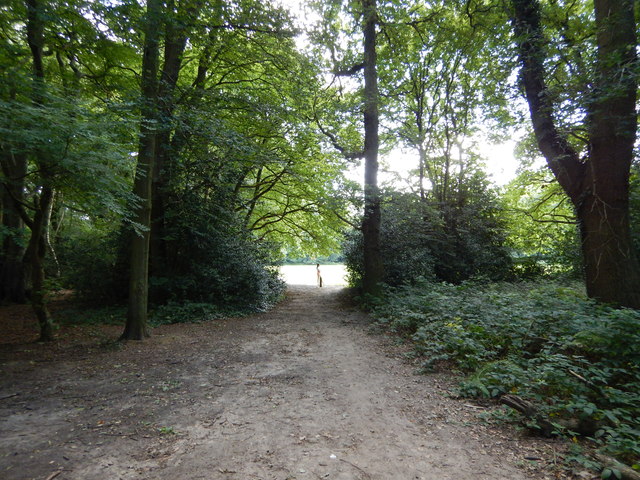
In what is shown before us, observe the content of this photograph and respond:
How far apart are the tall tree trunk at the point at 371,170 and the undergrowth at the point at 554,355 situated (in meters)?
4.05

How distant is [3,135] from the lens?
395cm

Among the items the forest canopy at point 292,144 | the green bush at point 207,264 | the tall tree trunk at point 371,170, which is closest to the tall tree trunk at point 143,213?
the forest canopy at point 292,144

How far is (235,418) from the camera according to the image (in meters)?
3.61

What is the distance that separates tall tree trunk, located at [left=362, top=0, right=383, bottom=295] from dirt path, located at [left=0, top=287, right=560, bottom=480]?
4.95 meters

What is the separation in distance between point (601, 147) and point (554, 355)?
4289 millimetres

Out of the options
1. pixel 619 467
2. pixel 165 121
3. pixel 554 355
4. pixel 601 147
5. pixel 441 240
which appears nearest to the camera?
pixel 619 467

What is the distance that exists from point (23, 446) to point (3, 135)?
3.50 metres

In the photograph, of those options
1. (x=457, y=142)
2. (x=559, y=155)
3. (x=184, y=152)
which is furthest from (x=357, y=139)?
(x=559, y=155)

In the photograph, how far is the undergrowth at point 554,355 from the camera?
3.10 m

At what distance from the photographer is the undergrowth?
3.10 metres

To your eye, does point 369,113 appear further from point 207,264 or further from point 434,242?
point 207,264

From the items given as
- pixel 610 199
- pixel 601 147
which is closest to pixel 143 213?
pixel 601 147

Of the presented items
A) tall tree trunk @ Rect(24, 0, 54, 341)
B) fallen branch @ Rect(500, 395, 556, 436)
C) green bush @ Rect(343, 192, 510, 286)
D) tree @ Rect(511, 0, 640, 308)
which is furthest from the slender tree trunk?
green bush @ Rect(343, 192, 510, 286)

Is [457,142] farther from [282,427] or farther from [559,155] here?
[282,427]
